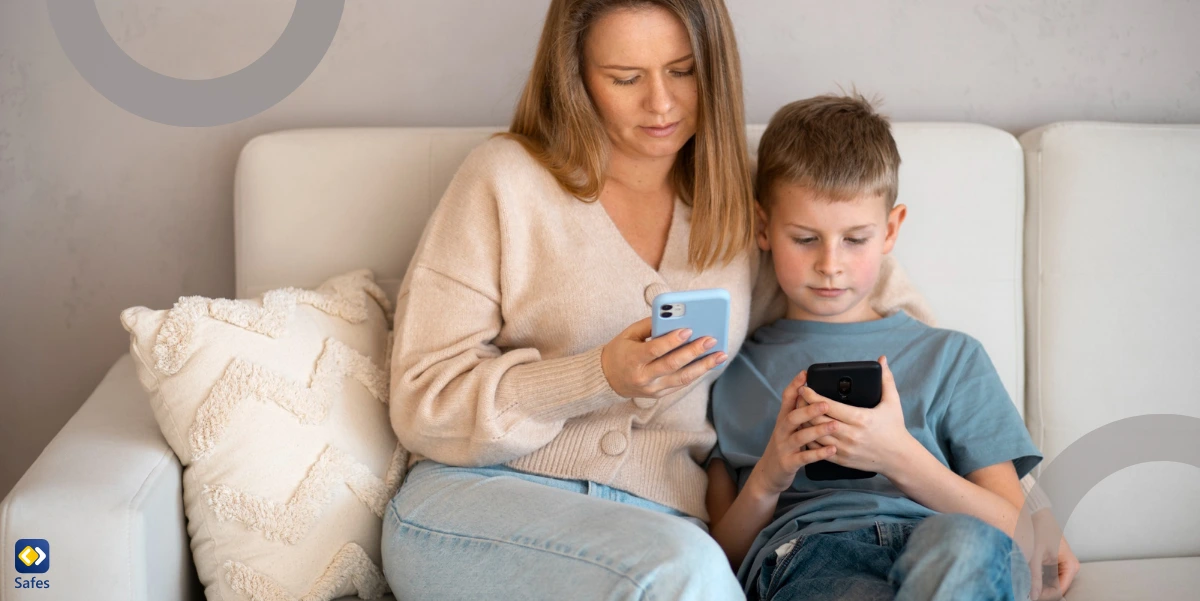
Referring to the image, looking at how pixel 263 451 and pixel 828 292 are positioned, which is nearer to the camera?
pixel 263 451

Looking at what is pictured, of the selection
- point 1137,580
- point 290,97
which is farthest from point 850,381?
point 290,97

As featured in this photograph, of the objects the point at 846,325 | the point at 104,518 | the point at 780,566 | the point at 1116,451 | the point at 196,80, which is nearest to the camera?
the point at 104,518

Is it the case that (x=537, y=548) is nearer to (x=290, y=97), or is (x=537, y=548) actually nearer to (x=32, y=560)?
(x=32, y=560)

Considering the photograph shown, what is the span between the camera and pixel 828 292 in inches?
55.1

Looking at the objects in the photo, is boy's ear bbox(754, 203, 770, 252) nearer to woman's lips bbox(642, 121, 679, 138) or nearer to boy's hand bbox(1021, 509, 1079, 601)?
woman's lips bbox(642, 121, 679, 138)

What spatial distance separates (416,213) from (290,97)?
0.36m

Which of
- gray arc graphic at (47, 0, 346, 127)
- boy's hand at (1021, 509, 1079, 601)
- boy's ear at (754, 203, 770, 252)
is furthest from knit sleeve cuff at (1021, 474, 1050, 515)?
gray arc graphic at (47, 0, 346, 127)

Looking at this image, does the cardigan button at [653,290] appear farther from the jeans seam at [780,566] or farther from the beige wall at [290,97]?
the beige wall at [290,97]

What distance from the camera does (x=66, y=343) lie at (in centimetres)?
183

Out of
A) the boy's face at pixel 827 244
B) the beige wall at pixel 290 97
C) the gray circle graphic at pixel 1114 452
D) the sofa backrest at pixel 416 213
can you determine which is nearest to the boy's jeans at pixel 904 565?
the boy's face at pixel 827 244

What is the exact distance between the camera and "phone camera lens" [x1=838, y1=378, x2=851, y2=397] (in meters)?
1.19

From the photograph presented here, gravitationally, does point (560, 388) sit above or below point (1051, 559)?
above

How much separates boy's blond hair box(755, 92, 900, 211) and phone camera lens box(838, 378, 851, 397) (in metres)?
0.29

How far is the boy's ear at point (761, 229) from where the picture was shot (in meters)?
1.49
